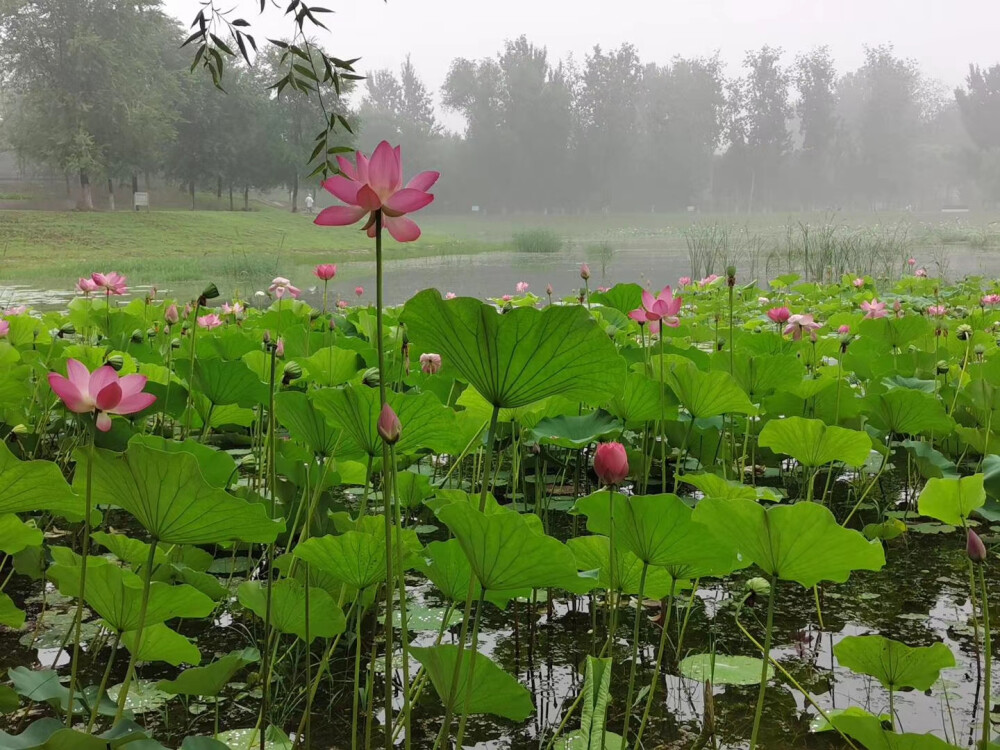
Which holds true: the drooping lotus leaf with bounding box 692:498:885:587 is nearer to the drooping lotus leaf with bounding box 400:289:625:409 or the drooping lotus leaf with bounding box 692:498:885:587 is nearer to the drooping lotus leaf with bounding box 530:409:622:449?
the drooping lotus leaf with bounding box 400:289:625:409

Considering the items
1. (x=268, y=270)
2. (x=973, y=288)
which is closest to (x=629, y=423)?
(x=973, y=288)

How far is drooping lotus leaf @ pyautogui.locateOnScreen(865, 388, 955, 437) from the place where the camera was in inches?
57.0

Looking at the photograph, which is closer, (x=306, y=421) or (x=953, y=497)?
(x=953, y=497)

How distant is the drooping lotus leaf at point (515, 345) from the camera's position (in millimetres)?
694

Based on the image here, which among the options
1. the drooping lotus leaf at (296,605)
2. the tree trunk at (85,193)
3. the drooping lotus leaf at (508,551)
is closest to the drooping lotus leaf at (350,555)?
the drooping lotus leaf at (296,605)

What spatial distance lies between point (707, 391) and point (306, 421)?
0.62 m

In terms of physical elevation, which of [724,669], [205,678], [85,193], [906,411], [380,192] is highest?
[85,193]

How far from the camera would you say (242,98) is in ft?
79.9

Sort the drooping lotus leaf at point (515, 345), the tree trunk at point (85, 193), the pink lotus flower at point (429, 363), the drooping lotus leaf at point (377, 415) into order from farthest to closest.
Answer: the tree trunk at point (85, 193) → the pink lotus flower at point (429, 363) → the drooping lotus leaf at point (377, 415) → the drooping lotus leaf at point (515, 345)

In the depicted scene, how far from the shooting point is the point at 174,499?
673 mm

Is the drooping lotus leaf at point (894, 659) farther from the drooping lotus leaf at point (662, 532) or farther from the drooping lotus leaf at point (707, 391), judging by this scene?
the drooping lotus leaf at point (707, 391)

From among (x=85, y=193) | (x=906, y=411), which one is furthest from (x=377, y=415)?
(x=85, y=193)

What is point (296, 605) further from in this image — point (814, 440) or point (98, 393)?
point (814, 440)

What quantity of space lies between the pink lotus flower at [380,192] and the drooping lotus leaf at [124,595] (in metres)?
0.37
